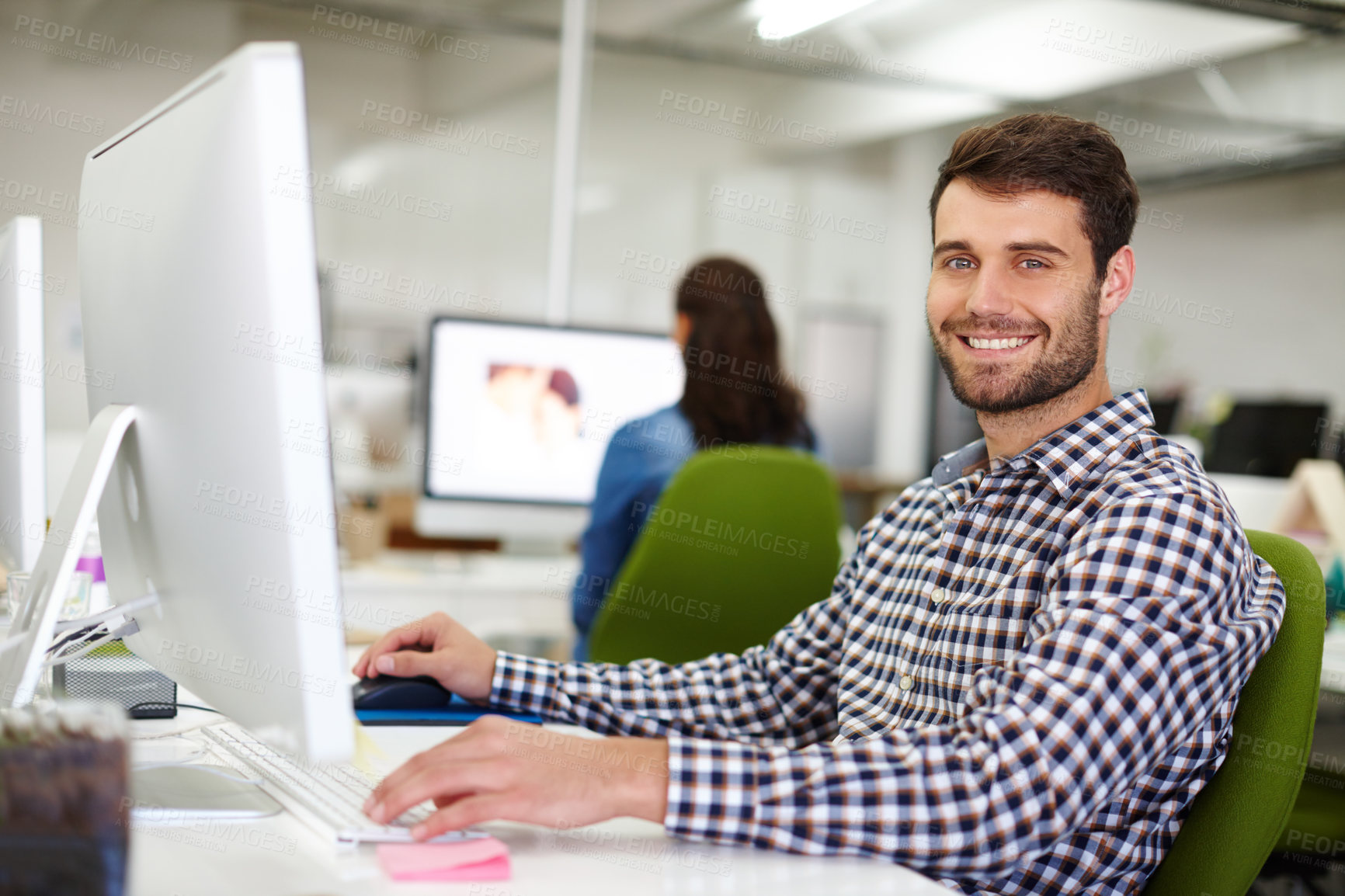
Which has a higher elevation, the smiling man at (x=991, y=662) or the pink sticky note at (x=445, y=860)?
the smiling man at (x=991, y=662)

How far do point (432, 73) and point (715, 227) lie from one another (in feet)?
6.25

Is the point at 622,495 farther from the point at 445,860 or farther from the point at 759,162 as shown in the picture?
the point at 759,162

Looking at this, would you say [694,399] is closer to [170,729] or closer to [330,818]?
[170,729]

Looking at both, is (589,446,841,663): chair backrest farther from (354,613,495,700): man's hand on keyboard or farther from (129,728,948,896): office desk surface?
(129,728,948,896): office desk surface

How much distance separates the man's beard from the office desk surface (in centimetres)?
55

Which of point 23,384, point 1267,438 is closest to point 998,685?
point 23,384

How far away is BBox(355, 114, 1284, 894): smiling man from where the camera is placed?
823 mm

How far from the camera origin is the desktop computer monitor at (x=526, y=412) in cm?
277

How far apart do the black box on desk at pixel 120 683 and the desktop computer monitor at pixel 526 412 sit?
5.27ft

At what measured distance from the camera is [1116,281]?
1.22 meters

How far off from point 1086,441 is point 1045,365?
0.10 meters

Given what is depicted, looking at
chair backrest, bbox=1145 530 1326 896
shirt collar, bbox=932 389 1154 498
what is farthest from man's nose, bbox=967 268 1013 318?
chair backrest, bbox=1145 530 1326 896

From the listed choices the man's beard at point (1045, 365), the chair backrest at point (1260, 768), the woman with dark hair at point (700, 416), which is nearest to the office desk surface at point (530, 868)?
the chair backrest at point (1260, 768)

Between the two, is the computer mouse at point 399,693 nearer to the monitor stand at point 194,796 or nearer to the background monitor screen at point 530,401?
the monitor stand at point 194,796
